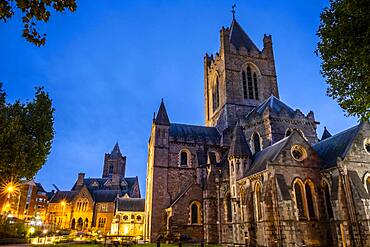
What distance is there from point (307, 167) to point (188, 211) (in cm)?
1499

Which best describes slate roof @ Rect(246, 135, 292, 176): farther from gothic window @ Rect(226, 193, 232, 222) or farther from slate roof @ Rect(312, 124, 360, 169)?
gothic window @ Rect(226, 193, 232, 222)

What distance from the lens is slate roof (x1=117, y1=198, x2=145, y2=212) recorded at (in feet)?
200

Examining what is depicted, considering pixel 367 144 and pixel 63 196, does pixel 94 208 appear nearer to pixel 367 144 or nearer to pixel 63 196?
pixel 63 196

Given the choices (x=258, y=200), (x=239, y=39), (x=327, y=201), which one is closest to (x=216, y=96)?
(x=239, y=39)

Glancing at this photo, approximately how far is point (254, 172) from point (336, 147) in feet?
23.9

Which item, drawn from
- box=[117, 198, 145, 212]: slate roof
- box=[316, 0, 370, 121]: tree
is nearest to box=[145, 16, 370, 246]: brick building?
box=[316, 0, 370, 121]: tree

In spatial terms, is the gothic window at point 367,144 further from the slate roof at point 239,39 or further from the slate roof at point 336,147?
the slate roof at point 239,39

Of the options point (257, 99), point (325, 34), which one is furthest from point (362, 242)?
point (257, 99)

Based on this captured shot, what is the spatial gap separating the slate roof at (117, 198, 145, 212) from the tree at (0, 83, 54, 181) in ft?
134

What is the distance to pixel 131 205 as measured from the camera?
61.7 m

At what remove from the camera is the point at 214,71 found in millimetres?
50625

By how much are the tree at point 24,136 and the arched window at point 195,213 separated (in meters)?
17.1

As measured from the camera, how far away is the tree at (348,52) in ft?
42.3

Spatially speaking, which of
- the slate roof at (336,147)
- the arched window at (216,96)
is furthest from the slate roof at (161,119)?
the slate roof at (336,147)
